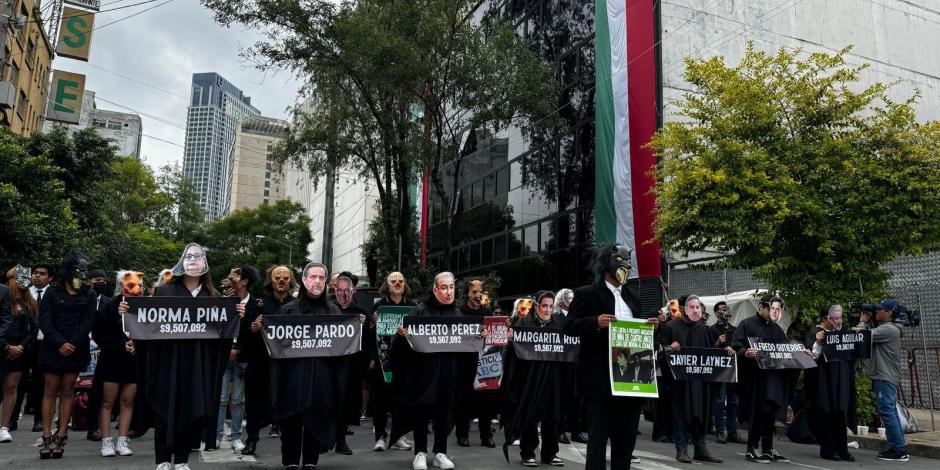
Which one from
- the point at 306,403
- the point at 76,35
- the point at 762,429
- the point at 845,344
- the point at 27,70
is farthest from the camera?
the point at 27,70

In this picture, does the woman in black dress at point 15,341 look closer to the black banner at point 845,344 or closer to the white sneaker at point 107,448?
the white sneaker at point 107,448

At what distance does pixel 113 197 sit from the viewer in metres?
51.8

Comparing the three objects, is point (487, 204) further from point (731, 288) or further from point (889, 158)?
point (889, 158)

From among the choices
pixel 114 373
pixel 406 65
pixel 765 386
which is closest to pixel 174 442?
pixel 114 373

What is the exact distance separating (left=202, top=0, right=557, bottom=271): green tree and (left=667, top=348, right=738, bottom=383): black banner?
43.5 feet

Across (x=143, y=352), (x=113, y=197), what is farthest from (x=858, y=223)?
(x=113, y=197)

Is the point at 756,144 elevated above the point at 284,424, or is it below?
above

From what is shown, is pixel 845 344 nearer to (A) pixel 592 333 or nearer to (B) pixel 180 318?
(A) pixel 592 333

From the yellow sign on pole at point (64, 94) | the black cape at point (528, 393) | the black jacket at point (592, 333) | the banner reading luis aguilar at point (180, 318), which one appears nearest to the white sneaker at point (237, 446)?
the banner reading luis aguilar at point (180, 318)

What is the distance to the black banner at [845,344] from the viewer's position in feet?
33.4

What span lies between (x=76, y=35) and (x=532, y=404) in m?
26.7

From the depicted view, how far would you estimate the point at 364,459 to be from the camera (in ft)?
27.7

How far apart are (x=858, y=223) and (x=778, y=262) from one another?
5.00 ft

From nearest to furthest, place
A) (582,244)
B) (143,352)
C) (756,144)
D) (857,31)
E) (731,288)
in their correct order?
(143,352), (756,144), (731,288), (582,244), (857,31)
